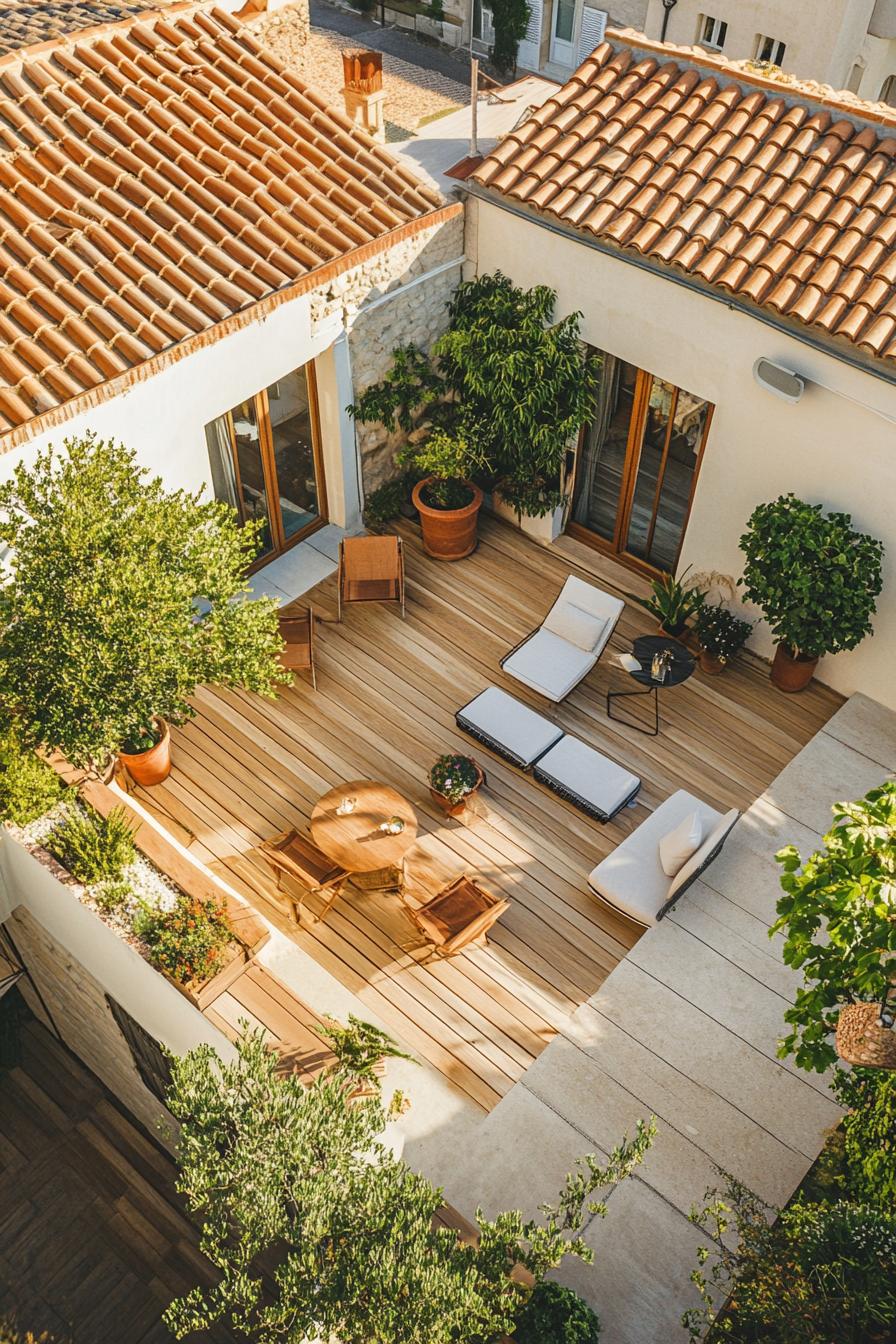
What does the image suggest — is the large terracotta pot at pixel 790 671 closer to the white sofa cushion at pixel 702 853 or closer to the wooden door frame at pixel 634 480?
the wooden door frame at pixel 634 480

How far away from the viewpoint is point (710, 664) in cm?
1127

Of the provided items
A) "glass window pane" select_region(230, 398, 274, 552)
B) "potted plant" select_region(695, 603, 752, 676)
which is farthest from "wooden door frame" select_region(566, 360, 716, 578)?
"glass window pane" select_region(230, 398, 274, 552)

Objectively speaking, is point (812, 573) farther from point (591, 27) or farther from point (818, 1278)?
point (591, 27)

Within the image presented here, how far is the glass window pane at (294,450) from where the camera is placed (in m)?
11.4

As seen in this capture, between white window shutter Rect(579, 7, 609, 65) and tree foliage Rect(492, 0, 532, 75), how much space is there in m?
1.47

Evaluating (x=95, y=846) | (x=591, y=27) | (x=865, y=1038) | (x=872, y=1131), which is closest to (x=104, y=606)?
(x=95, y=846)

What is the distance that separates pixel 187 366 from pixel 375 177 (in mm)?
2936

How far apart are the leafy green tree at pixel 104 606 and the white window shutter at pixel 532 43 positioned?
921 inches

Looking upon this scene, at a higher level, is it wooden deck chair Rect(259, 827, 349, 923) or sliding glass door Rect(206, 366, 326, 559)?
sliding glass door Rect(206, 366, 326, 559)

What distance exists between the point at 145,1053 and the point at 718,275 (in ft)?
27.5

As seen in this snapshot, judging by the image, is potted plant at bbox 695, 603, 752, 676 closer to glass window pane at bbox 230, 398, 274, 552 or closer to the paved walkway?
the paved walkway

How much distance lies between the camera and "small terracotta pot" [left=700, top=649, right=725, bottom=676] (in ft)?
36.8

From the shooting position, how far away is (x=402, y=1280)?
5.84 m

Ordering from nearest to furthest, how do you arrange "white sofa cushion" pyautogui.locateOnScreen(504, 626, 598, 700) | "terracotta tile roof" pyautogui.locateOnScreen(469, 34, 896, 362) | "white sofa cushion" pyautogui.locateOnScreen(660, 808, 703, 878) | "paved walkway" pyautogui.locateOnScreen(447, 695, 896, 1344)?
"paved walkway" pyautogui.locateOnScreen(447, 695, 896, 1344) → "white sofa cushion" pyautogui.locateOnScreen(660, 808, 703, 878) → "terracotta tile roof" pyautogui.locateOnScreen(469, 34, 896, 362) → "white sofa cushion" pyautogui.locateOnScreen(504, 626, 598, 700)
